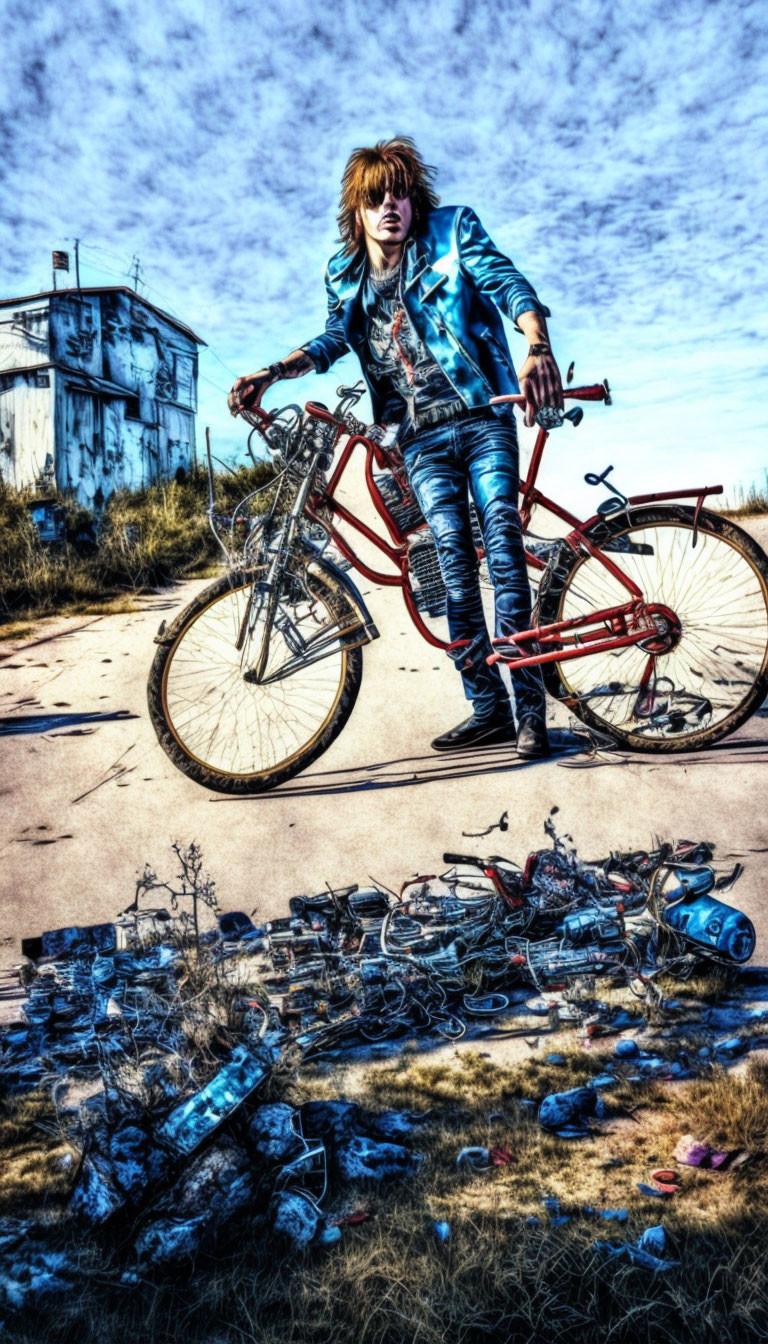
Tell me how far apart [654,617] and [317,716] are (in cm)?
142

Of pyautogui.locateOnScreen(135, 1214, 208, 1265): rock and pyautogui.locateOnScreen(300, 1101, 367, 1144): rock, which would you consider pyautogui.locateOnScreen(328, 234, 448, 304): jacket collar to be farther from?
pyautogui.locateOnScreen(135, 1214, 208, 1265): rock

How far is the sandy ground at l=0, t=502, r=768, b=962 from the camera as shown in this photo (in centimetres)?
300

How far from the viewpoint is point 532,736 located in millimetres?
3570

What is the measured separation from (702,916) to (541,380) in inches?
73.3

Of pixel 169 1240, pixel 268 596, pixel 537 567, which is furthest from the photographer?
pixel 537 567

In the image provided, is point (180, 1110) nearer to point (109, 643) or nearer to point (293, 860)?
point (293, 860)

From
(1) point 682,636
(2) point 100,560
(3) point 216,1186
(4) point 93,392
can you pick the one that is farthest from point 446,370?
(4) point 93,392

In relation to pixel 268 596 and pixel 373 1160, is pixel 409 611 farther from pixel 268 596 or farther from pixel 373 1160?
pixel 373 1160

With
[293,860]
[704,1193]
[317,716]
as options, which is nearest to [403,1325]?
[704,1193]

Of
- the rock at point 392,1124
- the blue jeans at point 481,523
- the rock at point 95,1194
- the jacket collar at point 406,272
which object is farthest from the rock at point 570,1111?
the jacket collar at point 406,272

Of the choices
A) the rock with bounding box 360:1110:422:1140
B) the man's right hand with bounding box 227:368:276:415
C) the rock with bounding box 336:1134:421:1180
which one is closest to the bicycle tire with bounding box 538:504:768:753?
the man's right hand with bounding box 227:368:276:415

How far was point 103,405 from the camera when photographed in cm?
1202

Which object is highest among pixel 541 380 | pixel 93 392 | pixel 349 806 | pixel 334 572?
pixel 93 392

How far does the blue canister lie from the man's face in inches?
97.7
